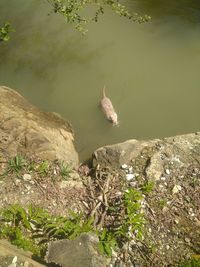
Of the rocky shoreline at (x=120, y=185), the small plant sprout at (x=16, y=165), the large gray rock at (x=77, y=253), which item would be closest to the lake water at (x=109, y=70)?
the rocky shoreline at (x=120, y=185)

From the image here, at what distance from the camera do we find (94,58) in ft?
36.3

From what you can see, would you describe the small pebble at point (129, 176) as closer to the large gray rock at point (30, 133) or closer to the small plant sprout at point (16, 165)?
the large gray rock at point (30, 133)

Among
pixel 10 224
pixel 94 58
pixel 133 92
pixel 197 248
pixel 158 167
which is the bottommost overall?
pixel 197 248

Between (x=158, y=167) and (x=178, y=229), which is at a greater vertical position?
(x=158, y=167)

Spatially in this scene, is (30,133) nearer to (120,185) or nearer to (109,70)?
(120,185)

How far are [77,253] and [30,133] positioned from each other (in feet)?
9.87

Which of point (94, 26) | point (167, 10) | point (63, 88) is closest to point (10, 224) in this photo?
point (63, 88)

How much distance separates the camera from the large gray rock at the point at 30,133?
7605 mm

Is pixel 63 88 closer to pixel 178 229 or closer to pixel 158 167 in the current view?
pixel 158 167

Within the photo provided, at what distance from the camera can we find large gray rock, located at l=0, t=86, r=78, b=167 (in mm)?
7605

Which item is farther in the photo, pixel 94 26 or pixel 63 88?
pixel 94 26

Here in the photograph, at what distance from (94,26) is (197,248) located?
25.6 ft

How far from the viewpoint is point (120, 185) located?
7.37 meters

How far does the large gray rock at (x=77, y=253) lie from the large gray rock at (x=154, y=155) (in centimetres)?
214
